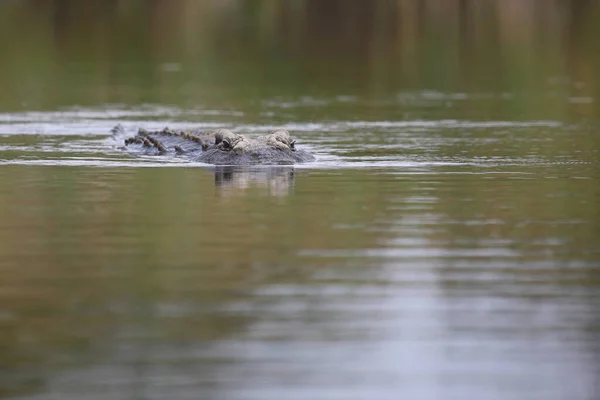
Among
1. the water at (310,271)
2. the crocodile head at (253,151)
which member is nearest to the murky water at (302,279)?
the water at (310,271)

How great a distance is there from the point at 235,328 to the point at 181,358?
2.55 feet

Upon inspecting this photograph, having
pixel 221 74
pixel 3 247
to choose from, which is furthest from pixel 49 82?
pixel 3 247

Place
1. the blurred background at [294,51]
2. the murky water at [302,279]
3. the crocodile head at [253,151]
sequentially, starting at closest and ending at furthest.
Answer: the murky water at [302,279] < the crocodile head at [253,151] < the blurred background at [294,51]

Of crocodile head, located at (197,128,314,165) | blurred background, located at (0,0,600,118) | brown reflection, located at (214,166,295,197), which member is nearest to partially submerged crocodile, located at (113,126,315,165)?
crocodile head, located at (197,128,314,165)

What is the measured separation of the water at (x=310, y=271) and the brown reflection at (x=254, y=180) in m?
0.04

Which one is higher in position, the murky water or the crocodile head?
the crocodile head

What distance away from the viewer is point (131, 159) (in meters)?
20.4

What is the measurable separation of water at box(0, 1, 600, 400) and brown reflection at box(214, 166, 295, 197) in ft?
0.12

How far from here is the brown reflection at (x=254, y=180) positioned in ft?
54.3

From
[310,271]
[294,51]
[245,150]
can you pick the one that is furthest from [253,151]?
[294,51]

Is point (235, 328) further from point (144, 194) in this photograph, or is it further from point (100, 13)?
point (100, 13)

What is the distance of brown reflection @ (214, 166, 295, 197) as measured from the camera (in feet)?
54.3

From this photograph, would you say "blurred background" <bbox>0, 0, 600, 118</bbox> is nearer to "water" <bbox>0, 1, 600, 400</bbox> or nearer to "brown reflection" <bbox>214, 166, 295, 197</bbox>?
"water" <bbox>0, 1, 600, 400</bbox>

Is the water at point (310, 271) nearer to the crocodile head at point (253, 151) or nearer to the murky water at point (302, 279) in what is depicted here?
the murky water at point (302, 279)
